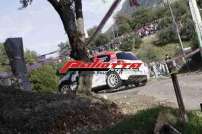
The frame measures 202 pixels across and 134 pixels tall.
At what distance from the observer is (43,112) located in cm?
911

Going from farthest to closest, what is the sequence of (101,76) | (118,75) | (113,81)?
(101,76) → (113,81) → (118,75)

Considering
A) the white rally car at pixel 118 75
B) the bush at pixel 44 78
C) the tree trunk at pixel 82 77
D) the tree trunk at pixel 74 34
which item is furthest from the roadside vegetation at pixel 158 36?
the tree trunk at pixel 74 34

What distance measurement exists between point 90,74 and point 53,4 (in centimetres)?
181

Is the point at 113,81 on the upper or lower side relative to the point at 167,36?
lower

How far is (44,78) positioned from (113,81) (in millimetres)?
3014

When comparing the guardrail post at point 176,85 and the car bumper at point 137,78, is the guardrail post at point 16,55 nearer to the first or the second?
the guardrail post at point 176,85

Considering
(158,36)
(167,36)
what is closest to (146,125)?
(167,36)

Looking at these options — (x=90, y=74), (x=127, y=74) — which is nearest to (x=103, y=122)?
(x=90, y=74)

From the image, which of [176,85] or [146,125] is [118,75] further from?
[176,85]

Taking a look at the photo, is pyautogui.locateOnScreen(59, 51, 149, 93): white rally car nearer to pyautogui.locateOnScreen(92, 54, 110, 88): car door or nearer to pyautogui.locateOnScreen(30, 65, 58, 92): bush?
pyautogui.locateOnScreen(92, 54, 110, 88): car door

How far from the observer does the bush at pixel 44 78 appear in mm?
23938

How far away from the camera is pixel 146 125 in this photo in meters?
7.94

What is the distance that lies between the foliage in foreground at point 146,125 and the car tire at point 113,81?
14562 millimetres

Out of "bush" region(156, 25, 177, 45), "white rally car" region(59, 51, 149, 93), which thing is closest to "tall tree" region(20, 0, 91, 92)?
"white rally car" region(59, 51, 149, 93)
